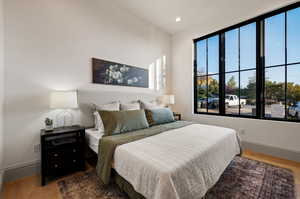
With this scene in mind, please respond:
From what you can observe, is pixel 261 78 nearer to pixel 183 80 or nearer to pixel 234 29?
pixel 234 29

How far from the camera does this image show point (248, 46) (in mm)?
2980

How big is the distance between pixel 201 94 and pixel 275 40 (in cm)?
187

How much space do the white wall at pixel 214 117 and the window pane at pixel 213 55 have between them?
0.81 feet

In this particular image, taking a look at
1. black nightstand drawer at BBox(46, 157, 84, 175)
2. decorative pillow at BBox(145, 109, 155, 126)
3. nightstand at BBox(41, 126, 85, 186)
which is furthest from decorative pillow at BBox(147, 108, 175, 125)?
black nightstand drawer at BBox(46, 157, 84, 175)

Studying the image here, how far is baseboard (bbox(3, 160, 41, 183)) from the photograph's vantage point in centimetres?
182

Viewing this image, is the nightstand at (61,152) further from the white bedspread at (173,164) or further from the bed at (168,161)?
the white bedspread at (173,164)

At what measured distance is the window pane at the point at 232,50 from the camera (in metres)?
3.15

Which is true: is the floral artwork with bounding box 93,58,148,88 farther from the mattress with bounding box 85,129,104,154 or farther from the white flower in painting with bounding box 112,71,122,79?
the mattress with bounding box 85,129,104,154

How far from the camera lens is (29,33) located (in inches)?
78.8

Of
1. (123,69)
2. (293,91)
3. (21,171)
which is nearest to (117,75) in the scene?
(123,69)

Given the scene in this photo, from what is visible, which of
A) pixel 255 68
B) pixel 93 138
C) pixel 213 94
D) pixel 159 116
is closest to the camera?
pixel 93 138

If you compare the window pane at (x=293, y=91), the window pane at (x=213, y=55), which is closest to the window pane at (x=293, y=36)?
the window pane at (x=293, y=91)

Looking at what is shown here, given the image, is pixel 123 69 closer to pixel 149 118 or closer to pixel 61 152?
pixel 149 118

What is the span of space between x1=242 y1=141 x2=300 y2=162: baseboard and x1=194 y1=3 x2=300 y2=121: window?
0.59 meters
